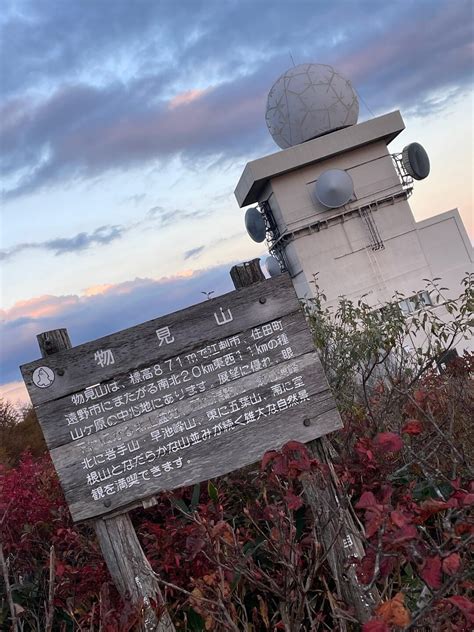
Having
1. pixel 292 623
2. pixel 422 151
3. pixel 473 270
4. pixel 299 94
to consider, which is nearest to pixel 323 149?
pixel 299 94

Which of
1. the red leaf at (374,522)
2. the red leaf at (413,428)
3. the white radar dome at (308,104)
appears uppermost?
the white radar dome at (308,104)

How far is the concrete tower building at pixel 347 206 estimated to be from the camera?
99.8ft

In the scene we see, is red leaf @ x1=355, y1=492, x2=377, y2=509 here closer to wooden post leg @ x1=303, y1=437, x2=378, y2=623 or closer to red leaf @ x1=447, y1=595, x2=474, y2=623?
red leaf @ x1=447, y1=595, x2=474, y2=623

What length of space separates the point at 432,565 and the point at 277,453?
1703 mm

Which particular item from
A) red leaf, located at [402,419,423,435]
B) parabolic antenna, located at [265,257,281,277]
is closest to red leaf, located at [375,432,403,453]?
red leaf, located at [402,419,423,435]

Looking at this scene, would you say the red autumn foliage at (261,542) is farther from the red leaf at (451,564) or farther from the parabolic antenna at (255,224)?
the parabolic antenna at (255,224)

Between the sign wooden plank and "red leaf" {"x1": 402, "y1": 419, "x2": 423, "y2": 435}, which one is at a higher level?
the sign wooden plank

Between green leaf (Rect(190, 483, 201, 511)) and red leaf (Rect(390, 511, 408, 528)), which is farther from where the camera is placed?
green leaf (Rect(190, 483, 201, 511))

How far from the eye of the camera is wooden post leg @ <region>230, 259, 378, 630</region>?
4.63 metres

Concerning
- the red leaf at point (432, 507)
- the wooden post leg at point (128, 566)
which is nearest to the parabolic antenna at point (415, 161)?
the wooden post leg at point (128, 566)

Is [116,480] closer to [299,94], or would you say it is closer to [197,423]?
[197,423]

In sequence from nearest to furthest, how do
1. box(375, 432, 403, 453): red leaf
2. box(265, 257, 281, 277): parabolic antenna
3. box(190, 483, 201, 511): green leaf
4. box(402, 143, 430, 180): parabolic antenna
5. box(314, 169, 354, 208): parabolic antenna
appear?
box(375, 432, 403, 453): red leaf < box(190, 483, 201, 511): green leaf < box(314, 169, 354, 208): parabolic antenna < box(402, 143, 430, 180): parabolic antenna < box(265, 257, 281, 277): parabolic antenna

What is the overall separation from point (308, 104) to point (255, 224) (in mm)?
6280

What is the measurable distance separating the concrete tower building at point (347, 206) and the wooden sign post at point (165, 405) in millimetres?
25291
